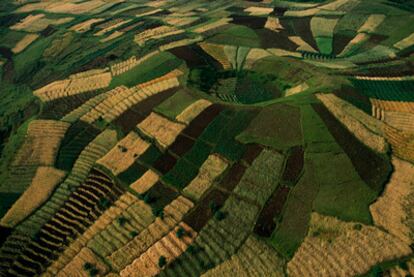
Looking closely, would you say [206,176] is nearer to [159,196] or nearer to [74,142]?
[159,196]

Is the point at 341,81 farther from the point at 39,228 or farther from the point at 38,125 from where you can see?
the point at 38,125

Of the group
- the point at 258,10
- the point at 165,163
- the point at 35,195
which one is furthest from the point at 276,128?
the point at 258,10

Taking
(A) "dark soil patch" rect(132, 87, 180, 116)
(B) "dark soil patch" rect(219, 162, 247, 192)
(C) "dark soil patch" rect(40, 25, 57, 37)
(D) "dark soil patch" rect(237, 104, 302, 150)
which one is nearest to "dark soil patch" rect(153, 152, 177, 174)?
(B) "dark soil patch" rect(219, 162, 247, 192)

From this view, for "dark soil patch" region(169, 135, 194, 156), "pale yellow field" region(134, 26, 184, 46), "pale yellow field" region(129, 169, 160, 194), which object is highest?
"dark soil patch" region(169, 135, 194, 156)

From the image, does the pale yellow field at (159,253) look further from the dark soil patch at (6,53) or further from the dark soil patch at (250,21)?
the dark soil patch at (6,53)

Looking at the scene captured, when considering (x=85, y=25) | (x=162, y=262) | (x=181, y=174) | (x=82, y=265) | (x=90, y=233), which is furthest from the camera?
(x=85, y=25)

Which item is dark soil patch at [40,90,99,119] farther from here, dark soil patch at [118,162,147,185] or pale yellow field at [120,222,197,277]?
pale yellow field at [120,222,197,277]
